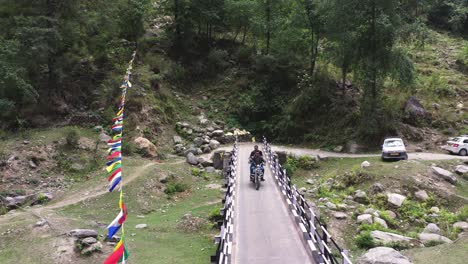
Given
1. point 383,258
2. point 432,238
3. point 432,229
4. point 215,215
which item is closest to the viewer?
point 383,258

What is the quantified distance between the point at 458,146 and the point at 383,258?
65.3 ft

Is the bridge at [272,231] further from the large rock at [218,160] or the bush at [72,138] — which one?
the bush at [72,138]

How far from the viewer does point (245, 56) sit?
43312mm

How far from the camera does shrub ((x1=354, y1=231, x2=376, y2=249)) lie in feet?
48.4

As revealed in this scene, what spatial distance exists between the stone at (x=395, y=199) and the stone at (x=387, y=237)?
14.0 ft

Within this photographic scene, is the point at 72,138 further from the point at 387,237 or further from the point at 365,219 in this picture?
the point at 387,237

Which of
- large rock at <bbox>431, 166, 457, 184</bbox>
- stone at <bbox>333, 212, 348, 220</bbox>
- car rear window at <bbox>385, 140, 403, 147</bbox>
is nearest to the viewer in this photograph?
stone at <bbox>333, 212, 348, 220</bbox>

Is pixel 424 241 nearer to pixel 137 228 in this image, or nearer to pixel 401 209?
pixel 401 209

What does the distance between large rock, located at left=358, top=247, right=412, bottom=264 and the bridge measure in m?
0.99

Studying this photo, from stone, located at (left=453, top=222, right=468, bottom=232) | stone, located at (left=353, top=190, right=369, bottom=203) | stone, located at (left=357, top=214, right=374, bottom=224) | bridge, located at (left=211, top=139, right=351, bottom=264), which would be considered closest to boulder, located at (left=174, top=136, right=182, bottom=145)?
bridge, located at (left=211, top=139, right=351, bottom=264)

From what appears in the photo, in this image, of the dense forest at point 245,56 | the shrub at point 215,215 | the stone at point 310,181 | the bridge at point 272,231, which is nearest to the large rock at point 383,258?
the bridge at point 272,231

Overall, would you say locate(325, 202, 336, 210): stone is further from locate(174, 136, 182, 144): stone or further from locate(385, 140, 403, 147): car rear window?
locate(174, 136, 182, 144): stone

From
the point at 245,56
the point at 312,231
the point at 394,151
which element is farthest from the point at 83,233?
the point at 245,56

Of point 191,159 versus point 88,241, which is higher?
point 191,159
